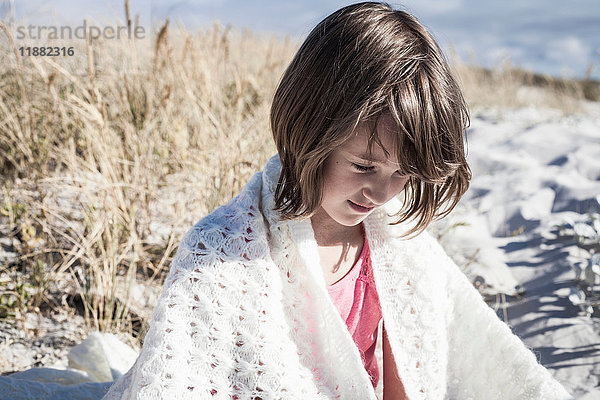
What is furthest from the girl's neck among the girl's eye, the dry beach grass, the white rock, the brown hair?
the white rock

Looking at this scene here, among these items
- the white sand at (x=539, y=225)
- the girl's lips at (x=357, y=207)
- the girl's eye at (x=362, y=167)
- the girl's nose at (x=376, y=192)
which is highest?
the girl's eye at (x=362, y=167)

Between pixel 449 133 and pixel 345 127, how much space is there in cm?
26

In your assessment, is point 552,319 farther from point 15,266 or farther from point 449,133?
point 15,266

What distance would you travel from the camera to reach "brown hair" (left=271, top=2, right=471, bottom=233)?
1258 millimetres

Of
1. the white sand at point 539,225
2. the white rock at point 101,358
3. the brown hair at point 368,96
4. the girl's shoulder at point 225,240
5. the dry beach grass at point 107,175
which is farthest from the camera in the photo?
the dry beach grass at point 107,175

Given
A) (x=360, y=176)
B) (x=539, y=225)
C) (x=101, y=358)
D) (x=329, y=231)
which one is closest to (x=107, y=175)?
(x=101, y=358)

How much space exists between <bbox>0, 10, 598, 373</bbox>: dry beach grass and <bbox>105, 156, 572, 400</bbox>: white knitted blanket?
0.95 m

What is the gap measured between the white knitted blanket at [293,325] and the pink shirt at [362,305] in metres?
0.06

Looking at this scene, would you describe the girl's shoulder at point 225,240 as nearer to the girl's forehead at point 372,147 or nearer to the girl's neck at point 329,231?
the girl's neck at point 329,231

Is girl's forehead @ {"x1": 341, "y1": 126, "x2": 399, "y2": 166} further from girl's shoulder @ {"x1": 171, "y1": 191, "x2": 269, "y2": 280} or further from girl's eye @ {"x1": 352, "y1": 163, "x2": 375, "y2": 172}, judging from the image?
girl's shoulder @ {"x1": 171, "y1": 191, "x2": 269, "y2": 280}

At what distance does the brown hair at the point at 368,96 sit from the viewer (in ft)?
4.13

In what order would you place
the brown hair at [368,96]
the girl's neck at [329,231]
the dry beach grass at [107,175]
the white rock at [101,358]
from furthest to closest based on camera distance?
the dry beach grass at [107,175] < the white rock at [101,358] < the girl's neck at [329,231] < the brown hair at [368,96]

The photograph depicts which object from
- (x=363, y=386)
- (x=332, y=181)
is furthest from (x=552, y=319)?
(x=332, y=181)

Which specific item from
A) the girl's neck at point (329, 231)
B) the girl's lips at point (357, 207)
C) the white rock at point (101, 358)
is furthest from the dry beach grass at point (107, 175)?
the girl's lips at point (357, 207)
